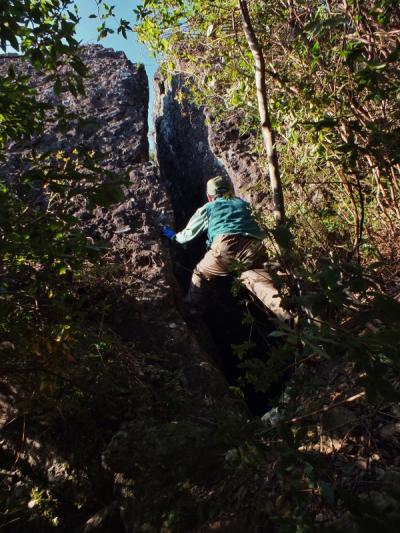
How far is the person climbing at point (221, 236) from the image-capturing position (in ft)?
15.9

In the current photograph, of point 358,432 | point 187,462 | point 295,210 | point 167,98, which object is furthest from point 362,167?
point 167,98

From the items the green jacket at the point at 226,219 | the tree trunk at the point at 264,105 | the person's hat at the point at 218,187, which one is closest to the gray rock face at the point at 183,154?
the person's hat at the point at 218,187

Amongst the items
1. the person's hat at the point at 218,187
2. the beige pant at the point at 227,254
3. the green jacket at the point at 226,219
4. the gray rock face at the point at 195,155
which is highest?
the gray rock face at the point at 195,155

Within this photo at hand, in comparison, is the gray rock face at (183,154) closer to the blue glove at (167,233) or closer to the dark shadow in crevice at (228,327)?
the blue glove at (167,233)

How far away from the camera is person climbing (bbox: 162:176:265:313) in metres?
4.85

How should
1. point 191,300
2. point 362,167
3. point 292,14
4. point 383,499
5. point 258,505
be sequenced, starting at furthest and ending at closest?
point 191,300, point 362,167, point 292,14, point 258,505, point 383,499

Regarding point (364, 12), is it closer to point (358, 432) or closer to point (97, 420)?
point (358, 432)

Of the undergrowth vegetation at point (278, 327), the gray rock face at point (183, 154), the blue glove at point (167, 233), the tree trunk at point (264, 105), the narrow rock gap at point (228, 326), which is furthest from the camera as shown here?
the gray rock face at point (183, 154)

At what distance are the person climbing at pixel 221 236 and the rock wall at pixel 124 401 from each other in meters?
0.34

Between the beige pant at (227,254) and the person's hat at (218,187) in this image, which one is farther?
the person's hat at (218,187)

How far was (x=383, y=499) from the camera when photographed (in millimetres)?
1601

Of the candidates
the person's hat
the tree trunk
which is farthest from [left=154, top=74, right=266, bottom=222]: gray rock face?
the tree trunk

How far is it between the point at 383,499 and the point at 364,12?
3.23 meters

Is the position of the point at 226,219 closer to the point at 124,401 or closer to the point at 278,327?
the point at 124,401
